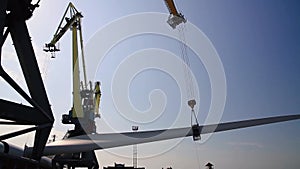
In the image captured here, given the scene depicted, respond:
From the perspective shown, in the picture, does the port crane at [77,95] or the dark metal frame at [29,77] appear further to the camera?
the port crane at [77,95]

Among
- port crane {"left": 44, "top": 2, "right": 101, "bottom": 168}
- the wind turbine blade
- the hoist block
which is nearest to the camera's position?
the wind turbine blade

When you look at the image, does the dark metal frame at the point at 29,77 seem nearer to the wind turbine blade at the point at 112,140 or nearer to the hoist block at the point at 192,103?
the wind turbine blade at the point at 112,140

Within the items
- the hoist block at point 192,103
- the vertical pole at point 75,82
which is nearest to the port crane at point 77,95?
the vertical pole at point 75,82

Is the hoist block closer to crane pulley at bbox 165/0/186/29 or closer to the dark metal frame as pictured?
crane pulley at bbox 165/0/186/29

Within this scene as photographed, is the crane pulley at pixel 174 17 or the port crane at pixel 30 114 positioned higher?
the crane pulley at pixel 174 17

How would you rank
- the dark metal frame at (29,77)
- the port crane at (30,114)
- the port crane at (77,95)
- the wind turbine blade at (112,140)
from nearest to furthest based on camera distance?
the port crane at (30,114)
the dark metal frame at (29,77)
the wind turbine blade at (112,140)
the port crane at (77,95)

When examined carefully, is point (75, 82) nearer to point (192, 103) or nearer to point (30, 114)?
point (192, 103)

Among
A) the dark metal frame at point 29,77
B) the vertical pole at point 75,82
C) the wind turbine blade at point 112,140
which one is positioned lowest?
the wind turbine blade at point 112,140

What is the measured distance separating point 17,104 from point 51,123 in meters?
2.60

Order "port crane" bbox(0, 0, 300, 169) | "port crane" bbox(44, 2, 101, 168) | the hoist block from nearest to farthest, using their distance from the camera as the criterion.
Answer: "port crane" bbox(0, 0, 300, 169)
the hoist block
"port crane" bbox(44, 2, 101, 168)

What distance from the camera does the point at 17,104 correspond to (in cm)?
1156

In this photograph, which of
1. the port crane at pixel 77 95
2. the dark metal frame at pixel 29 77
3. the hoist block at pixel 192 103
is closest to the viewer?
the dark metal frame at pixel 29 77

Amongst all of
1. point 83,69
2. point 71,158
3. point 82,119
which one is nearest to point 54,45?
point 83,69

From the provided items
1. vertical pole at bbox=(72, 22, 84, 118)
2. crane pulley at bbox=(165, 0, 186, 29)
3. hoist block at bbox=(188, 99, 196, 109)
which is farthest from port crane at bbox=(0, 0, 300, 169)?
vertical pole at bbox=(72, 22, 84, 118)
